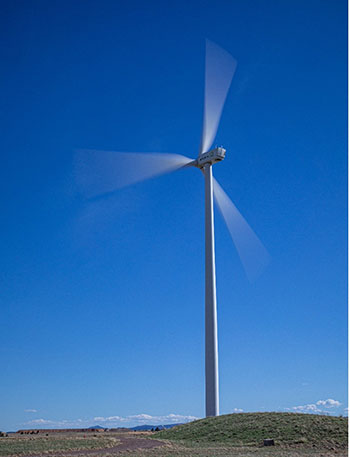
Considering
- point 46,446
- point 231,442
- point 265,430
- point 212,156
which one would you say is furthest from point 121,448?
point 212,156

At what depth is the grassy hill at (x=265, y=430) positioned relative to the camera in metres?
41.8

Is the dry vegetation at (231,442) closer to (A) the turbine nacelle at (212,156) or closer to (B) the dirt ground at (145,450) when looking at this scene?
(B) the dirt ground at (145,450)

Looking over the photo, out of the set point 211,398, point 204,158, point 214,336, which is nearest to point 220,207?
point 204,158

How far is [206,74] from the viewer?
198 feet

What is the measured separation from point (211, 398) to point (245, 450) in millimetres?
18031

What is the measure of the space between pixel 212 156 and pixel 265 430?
3389 centimetres

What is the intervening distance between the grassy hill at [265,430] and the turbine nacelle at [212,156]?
30.7m

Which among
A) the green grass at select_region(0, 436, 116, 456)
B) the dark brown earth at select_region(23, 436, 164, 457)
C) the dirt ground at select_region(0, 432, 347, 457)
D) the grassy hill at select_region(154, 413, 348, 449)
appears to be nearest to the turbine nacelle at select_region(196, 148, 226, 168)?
the grassy hill at select_region(154, 413, 348, 449)

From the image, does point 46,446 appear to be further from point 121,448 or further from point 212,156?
point 212,156

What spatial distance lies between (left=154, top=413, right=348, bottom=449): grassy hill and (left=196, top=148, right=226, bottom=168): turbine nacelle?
1210 inches

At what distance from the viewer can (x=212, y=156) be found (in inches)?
2594

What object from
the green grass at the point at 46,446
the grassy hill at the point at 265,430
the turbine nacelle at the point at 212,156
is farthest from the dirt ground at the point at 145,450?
the turbine nacelle at the point at 212,156

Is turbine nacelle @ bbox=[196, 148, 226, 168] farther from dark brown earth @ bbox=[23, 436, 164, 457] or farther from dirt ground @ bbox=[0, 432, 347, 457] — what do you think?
dirt ground @ bbox=[0, 432, 347, 457]

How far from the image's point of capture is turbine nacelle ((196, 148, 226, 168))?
216ft
